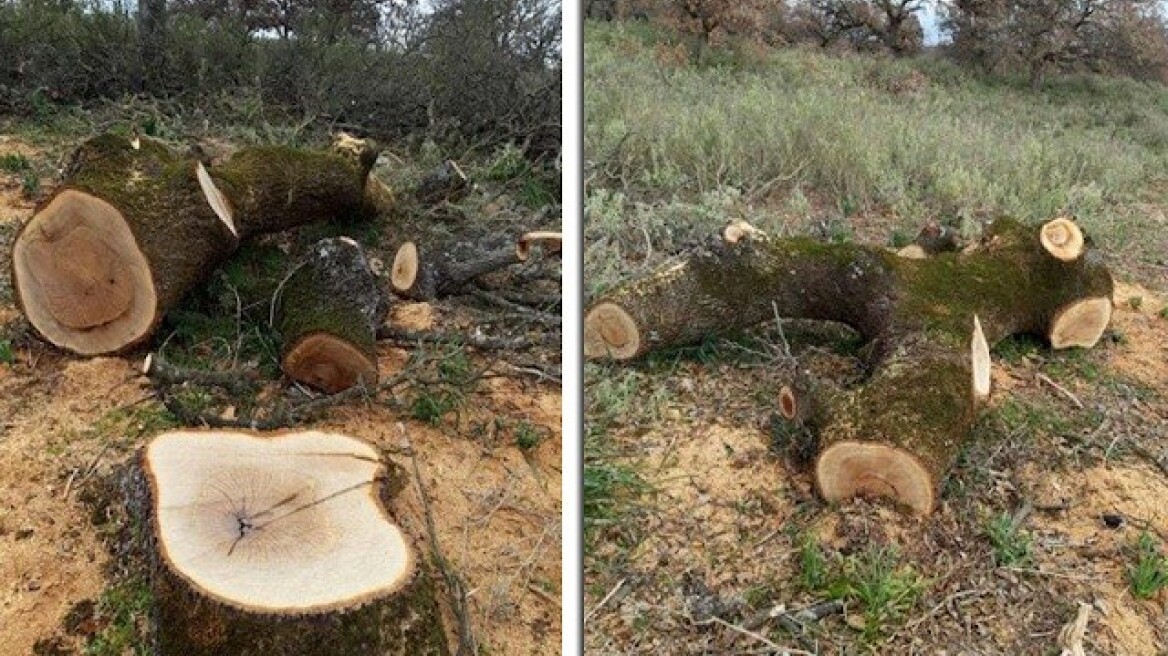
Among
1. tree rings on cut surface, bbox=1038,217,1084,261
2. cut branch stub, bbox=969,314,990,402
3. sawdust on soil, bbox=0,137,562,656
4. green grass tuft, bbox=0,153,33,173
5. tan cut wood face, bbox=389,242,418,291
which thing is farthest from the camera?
green grass tuft, bbox=0,153,33,173

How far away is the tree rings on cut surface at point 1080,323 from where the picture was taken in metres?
2.08

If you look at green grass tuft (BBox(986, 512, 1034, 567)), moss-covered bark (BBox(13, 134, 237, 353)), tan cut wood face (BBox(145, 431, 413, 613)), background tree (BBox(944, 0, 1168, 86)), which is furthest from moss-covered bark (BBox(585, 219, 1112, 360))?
moss-covered bark (BBox(13, 134, 237, 353))

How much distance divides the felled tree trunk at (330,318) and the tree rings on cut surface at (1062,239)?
133 centimetres

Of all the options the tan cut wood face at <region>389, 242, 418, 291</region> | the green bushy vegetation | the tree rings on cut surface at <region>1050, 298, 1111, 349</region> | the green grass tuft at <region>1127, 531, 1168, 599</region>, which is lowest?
the green grass tuft at <region>1127, 531, 1168, 599</region>

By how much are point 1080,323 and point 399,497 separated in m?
1.36

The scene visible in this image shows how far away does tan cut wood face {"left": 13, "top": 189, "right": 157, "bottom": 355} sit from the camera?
2.10 metres

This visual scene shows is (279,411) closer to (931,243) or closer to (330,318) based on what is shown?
(330,318)

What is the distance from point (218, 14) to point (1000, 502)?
2.95m

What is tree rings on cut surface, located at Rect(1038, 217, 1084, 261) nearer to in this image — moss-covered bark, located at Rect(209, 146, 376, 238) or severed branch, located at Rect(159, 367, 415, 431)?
severed branch, located at Rect(159, 367, 415, 431)

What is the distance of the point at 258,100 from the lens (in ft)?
12.7

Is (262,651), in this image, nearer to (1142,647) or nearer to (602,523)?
(602,523)

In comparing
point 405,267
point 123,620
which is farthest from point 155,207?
point 123,620

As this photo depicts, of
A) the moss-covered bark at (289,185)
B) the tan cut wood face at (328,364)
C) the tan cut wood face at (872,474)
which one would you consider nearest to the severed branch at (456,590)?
the tan cut wood face at (328,364)

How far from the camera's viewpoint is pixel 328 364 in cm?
212
